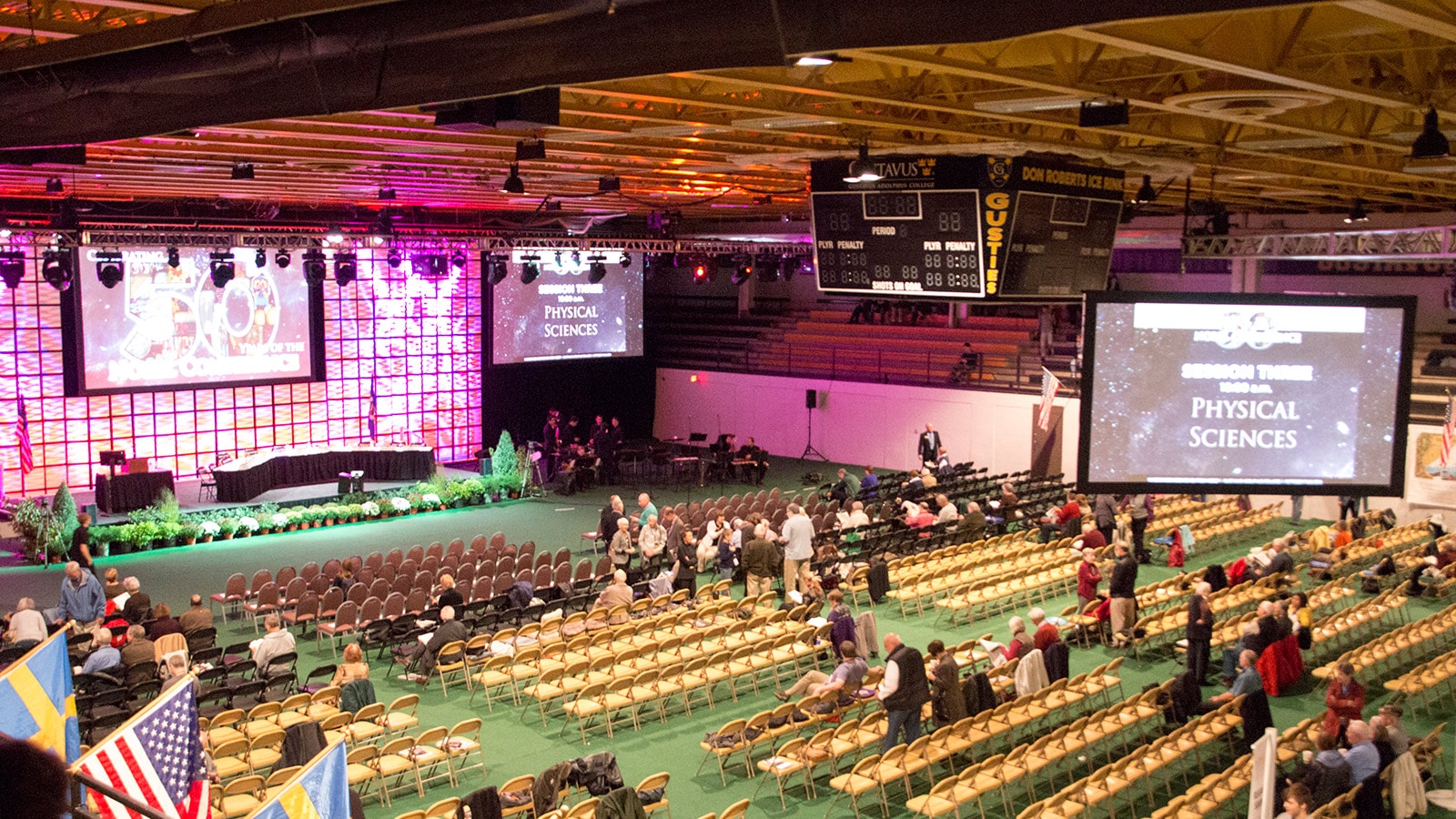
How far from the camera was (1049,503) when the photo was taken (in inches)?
1017

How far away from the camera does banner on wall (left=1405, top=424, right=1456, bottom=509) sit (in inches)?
979

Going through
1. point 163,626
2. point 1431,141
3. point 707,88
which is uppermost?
point 707,88

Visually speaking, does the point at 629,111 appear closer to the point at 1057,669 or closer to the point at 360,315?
the point at 1057,669

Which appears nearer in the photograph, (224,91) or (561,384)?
(224,91)

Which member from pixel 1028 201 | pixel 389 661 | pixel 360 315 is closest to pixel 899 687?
pixel 1028 201

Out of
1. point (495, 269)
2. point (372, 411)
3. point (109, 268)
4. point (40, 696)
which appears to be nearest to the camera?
point (40, 696)

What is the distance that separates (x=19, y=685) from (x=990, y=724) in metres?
9.00

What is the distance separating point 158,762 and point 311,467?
23.7m

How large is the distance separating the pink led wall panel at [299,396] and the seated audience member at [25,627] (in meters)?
12.5

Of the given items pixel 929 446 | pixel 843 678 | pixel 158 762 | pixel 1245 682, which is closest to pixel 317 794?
pixel 158 762

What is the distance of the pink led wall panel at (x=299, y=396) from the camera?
2616 centimetres

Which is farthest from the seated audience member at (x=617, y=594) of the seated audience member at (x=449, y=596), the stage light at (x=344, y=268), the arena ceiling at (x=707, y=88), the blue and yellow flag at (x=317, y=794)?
the stage light at (x=344, y=268)

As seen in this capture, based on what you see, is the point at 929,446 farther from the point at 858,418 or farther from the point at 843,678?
the point at 843,678

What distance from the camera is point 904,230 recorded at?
1260 centimetres
